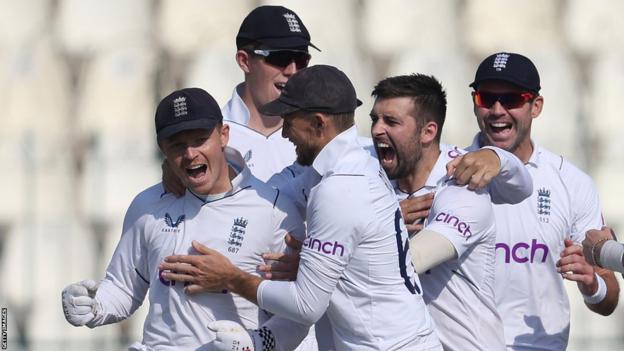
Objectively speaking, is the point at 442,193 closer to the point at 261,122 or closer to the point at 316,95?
the point at 316,95

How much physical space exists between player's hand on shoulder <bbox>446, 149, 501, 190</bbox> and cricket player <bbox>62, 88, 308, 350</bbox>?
582 mm

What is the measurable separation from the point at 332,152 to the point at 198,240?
1.89 feet

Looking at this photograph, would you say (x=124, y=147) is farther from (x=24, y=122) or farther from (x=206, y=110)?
(x=206, y=110)

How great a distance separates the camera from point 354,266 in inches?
166

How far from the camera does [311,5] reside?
10.1 metres

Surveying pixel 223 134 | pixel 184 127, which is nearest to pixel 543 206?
pixel 223 134

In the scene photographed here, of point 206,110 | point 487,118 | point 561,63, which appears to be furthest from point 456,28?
point 206,110

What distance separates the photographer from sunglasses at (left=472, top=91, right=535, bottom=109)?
546 centimetres

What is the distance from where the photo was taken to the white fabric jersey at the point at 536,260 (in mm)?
5328

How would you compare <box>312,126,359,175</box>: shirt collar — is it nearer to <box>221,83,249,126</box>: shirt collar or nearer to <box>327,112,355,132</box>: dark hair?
<box>327,112,355,132</box>: dark hair

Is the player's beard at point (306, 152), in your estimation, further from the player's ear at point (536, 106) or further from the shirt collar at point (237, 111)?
the player's ear at point (536, 106)

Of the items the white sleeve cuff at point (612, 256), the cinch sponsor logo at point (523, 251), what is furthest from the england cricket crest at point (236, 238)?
the white sleeve cuff at point (612, 256)

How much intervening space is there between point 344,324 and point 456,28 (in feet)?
20.0

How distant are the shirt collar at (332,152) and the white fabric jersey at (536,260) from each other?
1269mm
